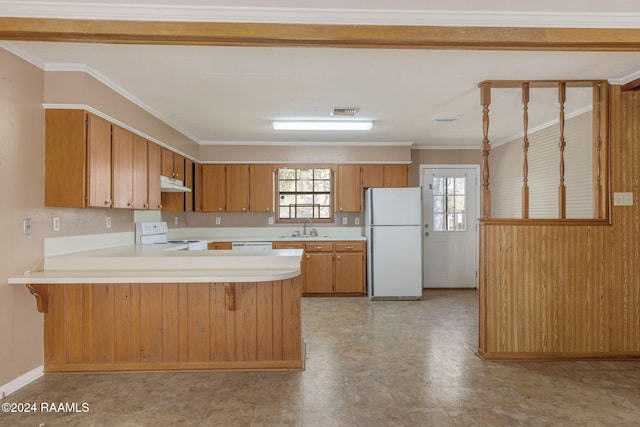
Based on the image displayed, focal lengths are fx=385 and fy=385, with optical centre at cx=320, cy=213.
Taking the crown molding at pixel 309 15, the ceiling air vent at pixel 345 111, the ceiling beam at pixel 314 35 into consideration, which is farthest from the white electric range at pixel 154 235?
the crown molding at pixel 309 15

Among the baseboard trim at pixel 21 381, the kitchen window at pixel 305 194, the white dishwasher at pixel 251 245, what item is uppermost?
the kitchen window at pixel 305 194

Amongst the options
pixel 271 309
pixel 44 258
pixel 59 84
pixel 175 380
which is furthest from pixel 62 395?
pixel 59 84

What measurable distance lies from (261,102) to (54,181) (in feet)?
6.62

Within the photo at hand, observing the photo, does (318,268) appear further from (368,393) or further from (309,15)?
(309,15)

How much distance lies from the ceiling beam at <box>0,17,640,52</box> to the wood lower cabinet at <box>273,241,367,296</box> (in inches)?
147

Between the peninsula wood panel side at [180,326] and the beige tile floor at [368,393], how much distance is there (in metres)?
0.13

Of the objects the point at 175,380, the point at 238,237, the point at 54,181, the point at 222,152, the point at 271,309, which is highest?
the point at 222,152

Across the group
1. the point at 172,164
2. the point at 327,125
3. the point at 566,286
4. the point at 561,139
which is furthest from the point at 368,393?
the point at 172,164

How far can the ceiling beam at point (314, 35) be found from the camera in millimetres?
2295

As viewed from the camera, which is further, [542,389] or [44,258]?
[44,258]

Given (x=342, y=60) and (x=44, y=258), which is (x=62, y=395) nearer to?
(x=44, y=258)

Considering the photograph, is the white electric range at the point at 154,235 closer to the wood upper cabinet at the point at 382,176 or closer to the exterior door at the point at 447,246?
the wood upper cabinet at the point at 382,176

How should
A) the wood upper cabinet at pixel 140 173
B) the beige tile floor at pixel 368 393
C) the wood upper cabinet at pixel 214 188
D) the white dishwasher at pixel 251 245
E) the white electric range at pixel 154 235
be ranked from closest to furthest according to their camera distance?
the beige tile floor at pixel 368 393 → the wood upper cabinet at pixel 140 173 → the white electric range at pixel 154 235 → the white dishwasher at pixel 251 245 → the wood upper cabinet at pixel 214 188

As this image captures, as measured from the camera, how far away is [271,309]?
10.5 ft
